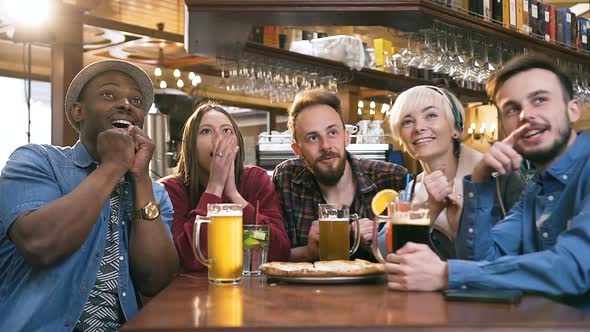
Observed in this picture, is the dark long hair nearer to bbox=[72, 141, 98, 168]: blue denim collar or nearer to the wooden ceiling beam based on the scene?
bbox=[72, 141, 98, 168]: blue denim collar

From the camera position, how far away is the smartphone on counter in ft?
4.85

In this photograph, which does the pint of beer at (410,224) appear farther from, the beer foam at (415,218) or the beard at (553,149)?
the beard at (553,149)

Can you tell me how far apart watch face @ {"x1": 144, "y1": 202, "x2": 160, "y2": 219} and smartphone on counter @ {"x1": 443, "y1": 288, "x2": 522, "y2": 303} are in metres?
1.05

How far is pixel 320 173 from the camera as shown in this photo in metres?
2.83

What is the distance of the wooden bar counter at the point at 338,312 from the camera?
1.24 metres

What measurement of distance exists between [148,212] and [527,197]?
44.3 inches

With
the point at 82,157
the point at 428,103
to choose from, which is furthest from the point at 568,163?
the point at 82,157

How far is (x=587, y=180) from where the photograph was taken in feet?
6.01

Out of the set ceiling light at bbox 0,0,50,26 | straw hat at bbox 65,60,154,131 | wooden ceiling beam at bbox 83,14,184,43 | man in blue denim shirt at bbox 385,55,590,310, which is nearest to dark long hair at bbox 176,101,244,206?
straw hat at bbox 65,60,154,131

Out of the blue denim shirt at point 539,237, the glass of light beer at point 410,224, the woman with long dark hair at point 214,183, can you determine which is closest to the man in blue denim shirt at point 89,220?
the woman with long dark hair at point 214,183

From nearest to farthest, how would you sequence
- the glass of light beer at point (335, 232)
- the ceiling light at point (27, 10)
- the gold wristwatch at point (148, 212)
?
the glass of light beer at point (335, 232) → the gold wristwatch at point (148, 212) → the ceiling light at point (27, 10)

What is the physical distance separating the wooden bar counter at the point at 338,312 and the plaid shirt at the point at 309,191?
111 centimetres

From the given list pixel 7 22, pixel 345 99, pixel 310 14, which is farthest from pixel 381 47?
pixel 310 14

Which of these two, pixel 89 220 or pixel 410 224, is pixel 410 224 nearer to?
pixel 410 224
